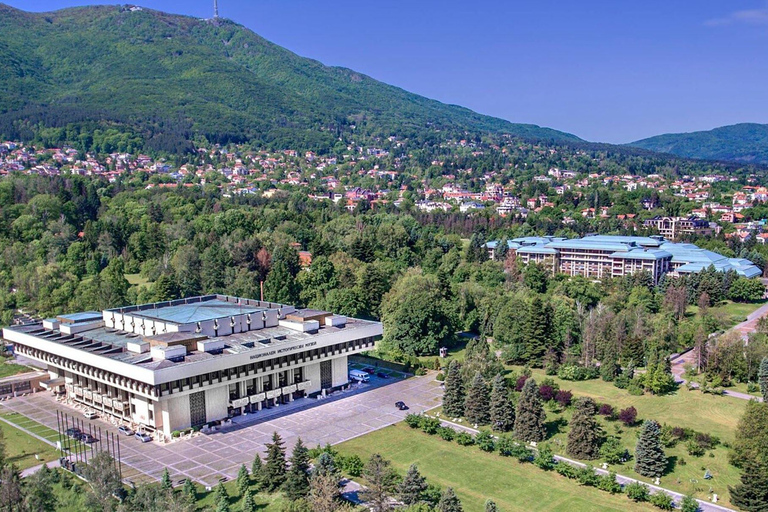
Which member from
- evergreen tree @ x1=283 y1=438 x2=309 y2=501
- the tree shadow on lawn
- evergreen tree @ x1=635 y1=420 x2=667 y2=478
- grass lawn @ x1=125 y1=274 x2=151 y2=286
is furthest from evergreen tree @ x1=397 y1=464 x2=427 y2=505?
grass lawn @ x1=125 y1=274 x2=151 y2=286

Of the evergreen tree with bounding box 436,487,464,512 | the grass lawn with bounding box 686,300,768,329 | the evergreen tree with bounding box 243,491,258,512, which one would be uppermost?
the evergreen tree with bounding box 436,487,464,512

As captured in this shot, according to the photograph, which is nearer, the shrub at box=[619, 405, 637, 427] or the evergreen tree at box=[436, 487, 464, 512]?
the evergreen tree at box=[436, 487, 464, 512]

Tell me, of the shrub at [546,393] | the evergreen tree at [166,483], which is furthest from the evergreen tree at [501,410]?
the evergreen tree at [166,483]

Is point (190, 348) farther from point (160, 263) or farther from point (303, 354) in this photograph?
point (160, 263)

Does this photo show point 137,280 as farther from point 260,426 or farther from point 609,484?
point 609,484

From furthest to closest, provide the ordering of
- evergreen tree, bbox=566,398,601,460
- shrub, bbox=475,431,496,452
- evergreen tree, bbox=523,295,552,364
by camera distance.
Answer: evergreen tree, bbox=523,295,552,364 < shrub, bbox=475,431,496,452 < evergreen tree, bbox=566,398,601,460

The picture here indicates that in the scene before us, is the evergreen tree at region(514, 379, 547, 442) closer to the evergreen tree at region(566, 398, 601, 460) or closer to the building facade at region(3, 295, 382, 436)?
the evergreen tree at region(566, 398, 601, 460)

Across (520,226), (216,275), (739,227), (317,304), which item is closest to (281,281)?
(317,304)

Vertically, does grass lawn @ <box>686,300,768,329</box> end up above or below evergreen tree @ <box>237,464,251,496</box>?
below
